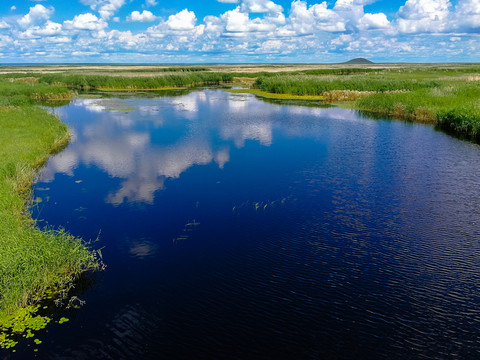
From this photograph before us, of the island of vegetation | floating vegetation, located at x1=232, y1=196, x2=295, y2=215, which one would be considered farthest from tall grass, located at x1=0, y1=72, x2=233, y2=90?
floating vegetation, located at x1=232, y1=196, x2=295, y2=215

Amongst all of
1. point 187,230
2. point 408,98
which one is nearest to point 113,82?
point 408,98

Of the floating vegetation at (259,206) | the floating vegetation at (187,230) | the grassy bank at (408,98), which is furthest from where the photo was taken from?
the grassy bank at (408,98)

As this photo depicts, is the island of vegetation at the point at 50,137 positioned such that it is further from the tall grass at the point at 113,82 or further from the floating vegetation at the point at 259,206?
the floating vegetation at the point at 259,206

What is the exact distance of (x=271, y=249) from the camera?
1484cm

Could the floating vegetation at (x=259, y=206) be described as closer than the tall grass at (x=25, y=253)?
No

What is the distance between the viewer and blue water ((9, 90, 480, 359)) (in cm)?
1025


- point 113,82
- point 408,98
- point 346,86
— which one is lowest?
point 408,98

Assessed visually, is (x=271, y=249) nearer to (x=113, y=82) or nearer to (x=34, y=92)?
(x=34, y=92)

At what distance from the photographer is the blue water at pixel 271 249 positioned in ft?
33.6

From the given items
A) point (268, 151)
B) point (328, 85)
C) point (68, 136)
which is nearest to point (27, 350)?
point (268, 151)

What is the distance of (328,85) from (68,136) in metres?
49.8

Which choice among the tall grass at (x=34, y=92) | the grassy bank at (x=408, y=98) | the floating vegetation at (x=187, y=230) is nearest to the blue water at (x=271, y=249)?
the floating vegetation at (x=187, y=230)

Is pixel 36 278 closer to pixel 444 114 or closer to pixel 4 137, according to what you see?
pixel 4 137

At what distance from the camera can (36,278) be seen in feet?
37.5
